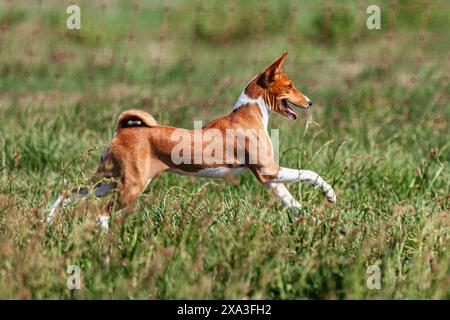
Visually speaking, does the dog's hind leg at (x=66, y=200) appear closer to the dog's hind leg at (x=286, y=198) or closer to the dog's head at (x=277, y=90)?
the dog's hind leg at (x=286, y=198)

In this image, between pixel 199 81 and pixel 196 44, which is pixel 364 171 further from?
pixel 196 44

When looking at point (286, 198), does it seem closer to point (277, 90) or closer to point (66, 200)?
point (277, 90)

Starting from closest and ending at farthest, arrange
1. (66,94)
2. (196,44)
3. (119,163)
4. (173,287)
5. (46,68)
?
(173,287) < (119,163) < (66,94) < (46,68) < (196,44)

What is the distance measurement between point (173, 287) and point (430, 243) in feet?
5.50

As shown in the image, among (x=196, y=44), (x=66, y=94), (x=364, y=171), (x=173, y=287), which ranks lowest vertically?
(x=173, y=287)

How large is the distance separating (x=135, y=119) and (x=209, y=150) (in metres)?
0.54

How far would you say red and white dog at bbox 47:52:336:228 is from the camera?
5840mm

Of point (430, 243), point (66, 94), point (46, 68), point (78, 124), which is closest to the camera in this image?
point (430, 243)

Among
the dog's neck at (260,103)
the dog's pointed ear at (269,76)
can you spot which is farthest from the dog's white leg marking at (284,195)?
the dog's pointed ear at (269,76)

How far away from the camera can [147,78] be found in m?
12.6

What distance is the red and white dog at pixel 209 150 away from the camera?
5.84m

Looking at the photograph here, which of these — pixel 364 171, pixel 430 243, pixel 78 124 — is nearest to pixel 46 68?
pixel 78 124
